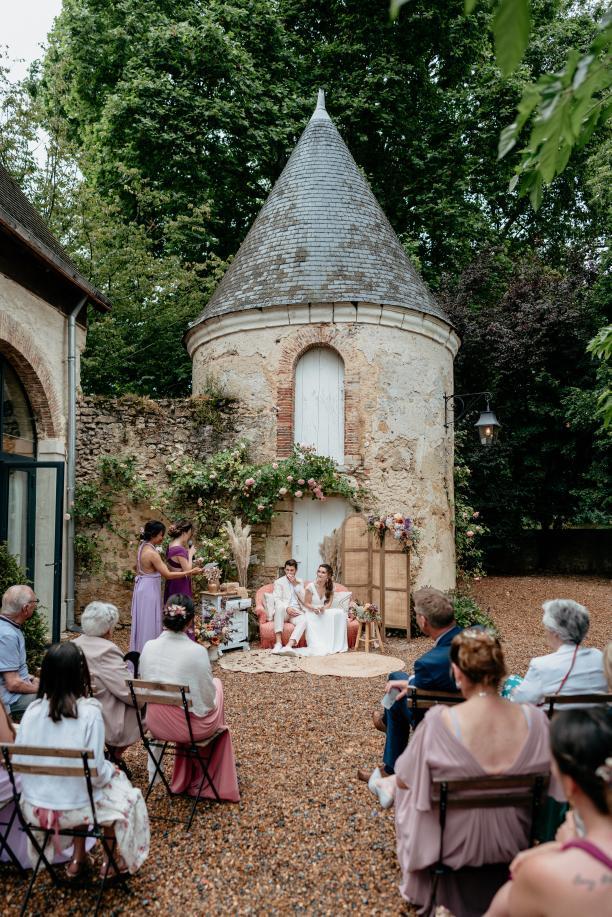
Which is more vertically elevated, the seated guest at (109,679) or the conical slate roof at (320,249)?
the conical slate roof at (320,249)

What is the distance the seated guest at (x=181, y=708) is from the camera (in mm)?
3930

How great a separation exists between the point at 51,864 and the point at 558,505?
1688 centimetres

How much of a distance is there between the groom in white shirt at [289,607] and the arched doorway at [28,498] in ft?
9.22

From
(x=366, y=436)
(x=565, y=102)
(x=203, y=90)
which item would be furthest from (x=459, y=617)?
(x=203, y=90)

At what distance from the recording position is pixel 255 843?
3576 mm

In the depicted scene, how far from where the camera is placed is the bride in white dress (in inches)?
331

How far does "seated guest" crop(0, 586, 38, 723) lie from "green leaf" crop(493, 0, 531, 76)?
12.4 feet

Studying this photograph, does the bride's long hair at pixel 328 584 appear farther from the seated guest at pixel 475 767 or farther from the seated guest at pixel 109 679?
the seated guest at pixel 475 767

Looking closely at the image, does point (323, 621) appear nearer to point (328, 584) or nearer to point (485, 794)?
point (328, 584)

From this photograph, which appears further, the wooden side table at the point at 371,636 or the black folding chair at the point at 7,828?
the wooden side table at the point at 371,636

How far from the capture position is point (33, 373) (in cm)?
844

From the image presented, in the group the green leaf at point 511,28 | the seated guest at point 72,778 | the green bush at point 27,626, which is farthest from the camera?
the green bush at point 27,626

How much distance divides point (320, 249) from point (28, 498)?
6.28m

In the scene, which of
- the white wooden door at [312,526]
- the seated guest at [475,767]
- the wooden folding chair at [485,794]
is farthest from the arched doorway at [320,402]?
the wooden folding chair at [485,794]
